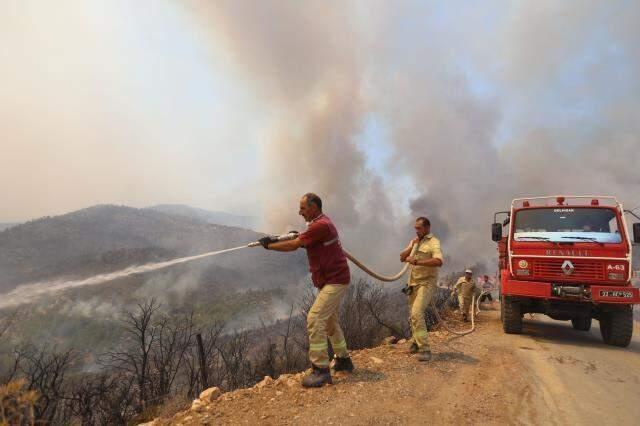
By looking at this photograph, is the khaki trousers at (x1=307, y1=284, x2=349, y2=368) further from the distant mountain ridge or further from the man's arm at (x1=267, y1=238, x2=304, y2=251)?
the distant mountain ridge

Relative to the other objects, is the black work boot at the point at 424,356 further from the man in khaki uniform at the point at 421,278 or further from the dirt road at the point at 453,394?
the dirt road at the point at 453,394

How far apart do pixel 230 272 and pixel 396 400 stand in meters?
139

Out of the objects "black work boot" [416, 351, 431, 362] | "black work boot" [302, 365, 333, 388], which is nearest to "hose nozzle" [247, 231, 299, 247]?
Result: "black work boot" [302, 365, 333, 388]

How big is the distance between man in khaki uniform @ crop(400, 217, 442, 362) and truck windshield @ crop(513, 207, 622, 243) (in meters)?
3.41

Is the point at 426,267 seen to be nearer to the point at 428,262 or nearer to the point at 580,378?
the point at 428,262

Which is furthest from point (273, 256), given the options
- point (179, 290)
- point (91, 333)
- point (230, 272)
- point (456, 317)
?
point (456, 317)

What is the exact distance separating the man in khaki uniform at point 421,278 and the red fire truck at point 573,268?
301cm

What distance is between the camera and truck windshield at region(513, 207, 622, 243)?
767cm

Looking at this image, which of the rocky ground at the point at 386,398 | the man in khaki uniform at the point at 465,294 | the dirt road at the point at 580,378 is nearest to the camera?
the rocky ground at the point at 386,398

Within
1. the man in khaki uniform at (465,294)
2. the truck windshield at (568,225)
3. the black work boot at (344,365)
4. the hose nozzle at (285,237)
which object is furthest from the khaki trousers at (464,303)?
the hose nozzle at (285,237)

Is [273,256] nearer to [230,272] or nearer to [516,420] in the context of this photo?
[230,272]

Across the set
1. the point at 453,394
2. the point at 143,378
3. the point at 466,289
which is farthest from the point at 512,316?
the point at 143,378

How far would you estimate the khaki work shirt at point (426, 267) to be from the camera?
5736 mm

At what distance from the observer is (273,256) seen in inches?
6004
